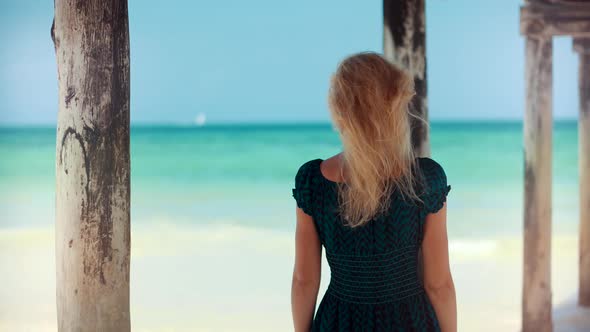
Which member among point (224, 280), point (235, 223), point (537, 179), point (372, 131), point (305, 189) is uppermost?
point (372, 131)

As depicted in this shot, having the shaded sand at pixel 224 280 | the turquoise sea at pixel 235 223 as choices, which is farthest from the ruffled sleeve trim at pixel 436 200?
the turquoise sea at pixel 235 223

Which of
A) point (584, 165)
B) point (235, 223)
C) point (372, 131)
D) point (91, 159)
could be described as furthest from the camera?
point (235, 223)

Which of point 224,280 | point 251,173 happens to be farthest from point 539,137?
point 251,173

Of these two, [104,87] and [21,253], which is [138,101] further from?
[104,87]

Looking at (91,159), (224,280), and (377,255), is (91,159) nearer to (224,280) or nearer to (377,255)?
(377,255)

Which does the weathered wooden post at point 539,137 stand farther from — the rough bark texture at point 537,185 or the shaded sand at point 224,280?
the shaded sand at point 224,280

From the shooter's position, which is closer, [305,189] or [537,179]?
[305,189]

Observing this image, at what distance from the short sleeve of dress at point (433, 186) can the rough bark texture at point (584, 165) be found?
4.87m

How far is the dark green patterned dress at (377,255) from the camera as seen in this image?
75.7 inches

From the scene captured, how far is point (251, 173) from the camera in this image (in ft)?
77.2

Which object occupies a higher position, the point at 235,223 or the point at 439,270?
the point at 439,270

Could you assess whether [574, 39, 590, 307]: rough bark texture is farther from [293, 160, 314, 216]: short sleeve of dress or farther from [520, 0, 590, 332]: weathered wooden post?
[293, 160, 314, 216]: short sleeve of dress

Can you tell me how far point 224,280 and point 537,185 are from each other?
767 cm

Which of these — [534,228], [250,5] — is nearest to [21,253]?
[534,228]
